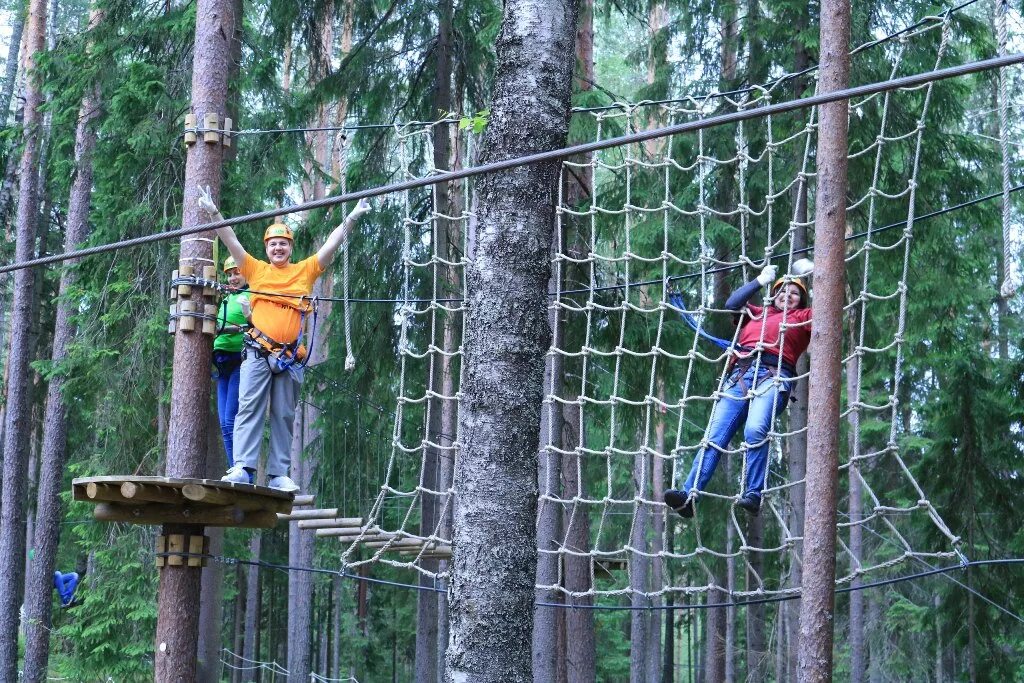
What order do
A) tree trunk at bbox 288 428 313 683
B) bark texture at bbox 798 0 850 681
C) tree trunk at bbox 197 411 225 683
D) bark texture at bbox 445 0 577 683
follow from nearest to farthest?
bark texture at bbox 445 0 577 683
bark texture at bbox 798 0 850 681
tree trunk at bbox 197 411 225 683
tree trunk at bbox 288 428 313 683

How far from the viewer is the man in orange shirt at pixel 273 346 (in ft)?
17.7

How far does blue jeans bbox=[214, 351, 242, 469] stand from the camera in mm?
5746

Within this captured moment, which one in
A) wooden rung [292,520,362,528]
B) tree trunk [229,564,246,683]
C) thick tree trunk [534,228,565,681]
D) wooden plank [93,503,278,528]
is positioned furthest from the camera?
tree trunk [229,564,246,683]

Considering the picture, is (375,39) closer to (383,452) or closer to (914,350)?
(383,452)

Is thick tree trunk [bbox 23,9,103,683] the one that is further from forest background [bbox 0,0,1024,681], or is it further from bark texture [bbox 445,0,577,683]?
bark texture [bbox 445,0,577,683]

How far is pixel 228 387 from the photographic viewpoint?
5844 millimetres

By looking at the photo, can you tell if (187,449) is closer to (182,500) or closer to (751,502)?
(182,500)

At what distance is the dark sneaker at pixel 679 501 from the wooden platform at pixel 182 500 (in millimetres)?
1715

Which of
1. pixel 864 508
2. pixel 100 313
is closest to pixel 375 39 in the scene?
pixel 100 313

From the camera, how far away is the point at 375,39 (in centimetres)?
930

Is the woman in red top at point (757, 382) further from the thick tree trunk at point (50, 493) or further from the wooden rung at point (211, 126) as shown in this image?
the thick tree trunk at point (50, 493)

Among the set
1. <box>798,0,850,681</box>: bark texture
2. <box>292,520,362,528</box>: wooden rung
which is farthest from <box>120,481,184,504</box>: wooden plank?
<box>798,0,850,681</box>: bark texture

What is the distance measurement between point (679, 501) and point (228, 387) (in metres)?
2.23

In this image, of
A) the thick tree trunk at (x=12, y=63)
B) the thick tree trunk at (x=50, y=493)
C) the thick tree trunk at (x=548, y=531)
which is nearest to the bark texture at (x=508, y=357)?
the thick tree trunk at (x=548, y=531)
